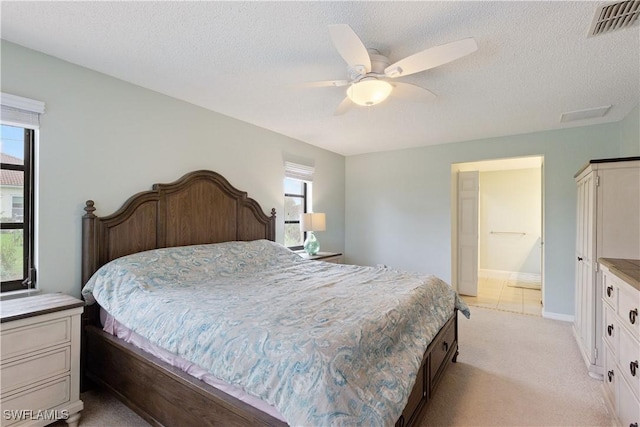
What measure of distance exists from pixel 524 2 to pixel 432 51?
1.70ft

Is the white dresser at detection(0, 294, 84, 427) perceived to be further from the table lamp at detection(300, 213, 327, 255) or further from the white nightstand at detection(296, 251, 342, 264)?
the table lamp at detection(300, 213, 327, 255)

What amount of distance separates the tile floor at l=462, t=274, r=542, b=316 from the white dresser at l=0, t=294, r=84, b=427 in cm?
463

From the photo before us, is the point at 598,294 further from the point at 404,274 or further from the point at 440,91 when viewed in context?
the point at 440,91

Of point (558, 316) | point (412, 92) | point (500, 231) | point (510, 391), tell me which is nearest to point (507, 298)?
point (558, 316)

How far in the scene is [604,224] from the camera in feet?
7.69

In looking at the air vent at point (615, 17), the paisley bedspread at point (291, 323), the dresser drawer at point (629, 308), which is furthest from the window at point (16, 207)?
the air vent at point (615, 17)

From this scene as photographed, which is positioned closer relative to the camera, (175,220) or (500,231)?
(175,220)

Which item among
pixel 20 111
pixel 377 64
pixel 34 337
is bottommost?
pixel 34 337

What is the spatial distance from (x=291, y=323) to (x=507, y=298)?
461 cm

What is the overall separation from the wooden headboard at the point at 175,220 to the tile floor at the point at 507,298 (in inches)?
134

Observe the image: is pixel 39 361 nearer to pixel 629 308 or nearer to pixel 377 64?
pixel 377 64

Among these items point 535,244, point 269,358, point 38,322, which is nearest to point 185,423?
point 269,358

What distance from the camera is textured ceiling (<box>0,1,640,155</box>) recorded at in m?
1.70

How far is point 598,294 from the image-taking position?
2.45m
